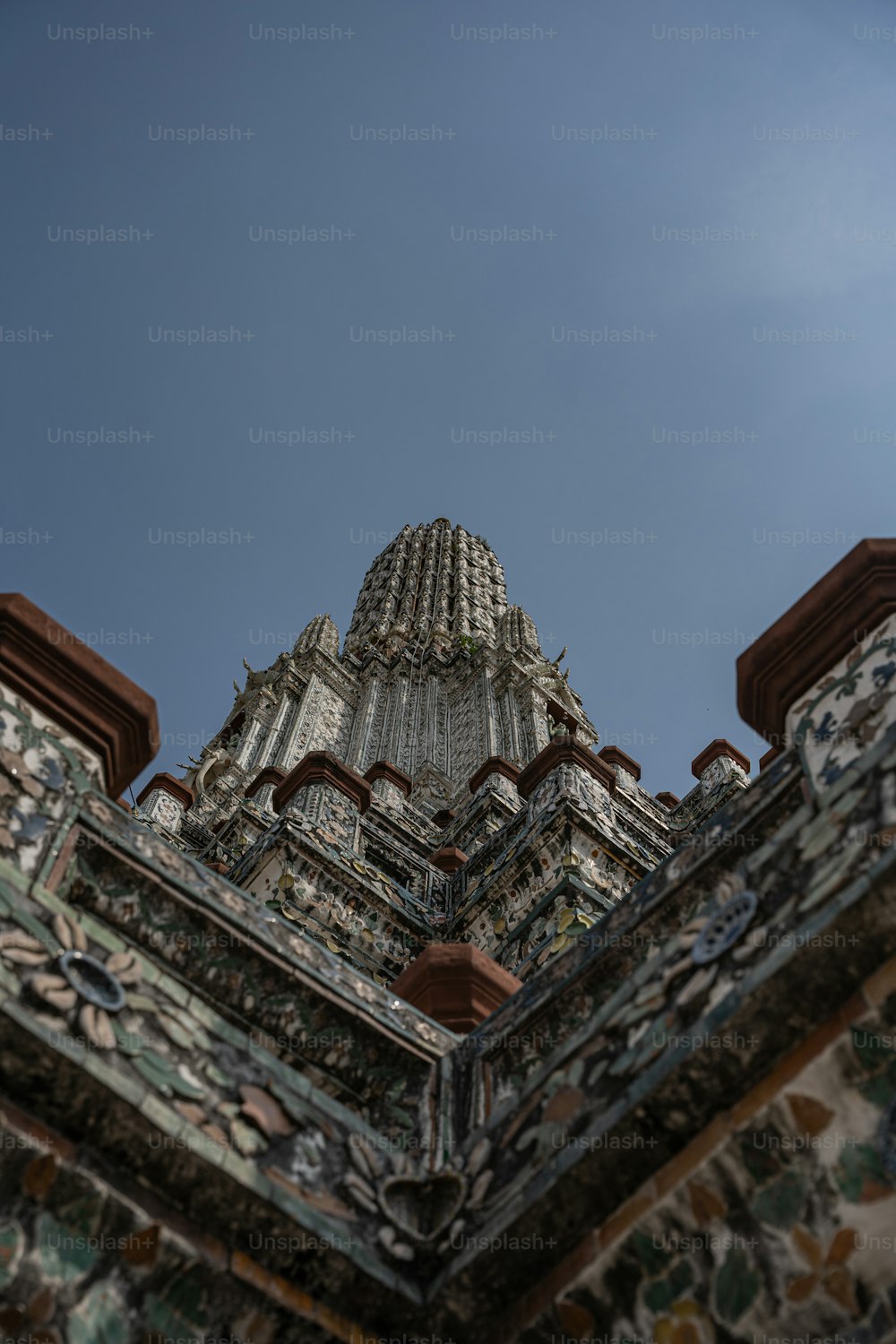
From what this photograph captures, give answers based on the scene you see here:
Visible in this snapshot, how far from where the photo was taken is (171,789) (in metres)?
19.5

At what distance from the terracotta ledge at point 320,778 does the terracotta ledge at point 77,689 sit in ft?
24.1

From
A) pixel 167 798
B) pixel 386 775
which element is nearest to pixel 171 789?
pixel 167 798

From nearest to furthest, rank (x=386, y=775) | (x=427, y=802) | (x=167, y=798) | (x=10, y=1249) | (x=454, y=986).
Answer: (x=10, y=1249), (x=454, y=986), (x=386, y=775), (x=167, y=798), (x=427, y=802)

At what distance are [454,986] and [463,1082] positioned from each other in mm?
1070

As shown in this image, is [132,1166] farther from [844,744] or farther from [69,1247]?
[844,744]

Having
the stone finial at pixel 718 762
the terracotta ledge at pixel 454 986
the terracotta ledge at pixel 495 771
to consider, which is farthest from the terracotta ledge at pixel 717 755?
the terracotta ledge at pixel 454 986

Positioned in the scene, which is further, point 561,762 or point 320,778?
point 320,778

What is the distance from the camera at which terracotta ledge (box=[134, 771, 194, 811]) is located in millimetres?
19250

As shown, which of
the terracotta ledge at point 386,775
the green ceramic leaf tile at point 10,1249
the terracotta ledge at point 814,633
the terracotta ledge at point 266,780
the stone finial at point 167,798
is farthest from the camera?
the terracotta ledge at point 266,780

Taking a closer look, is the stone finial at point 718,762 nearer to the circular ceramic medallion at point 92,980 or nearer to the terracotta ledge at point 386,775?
the terracotta ledge at point 386,775

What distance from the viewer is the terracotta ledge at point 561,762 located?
38.3ft

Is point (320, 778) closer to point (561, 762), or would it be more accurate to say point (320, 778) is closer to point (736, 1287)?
point (561, 762)

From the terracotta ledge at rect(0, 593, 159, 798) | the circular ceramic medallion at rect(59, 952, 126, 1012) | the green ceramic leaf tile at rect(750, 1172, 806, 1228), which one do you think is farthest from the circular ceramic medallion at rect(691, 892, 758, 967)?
the terracotta ledge at rect(0, 593, 159, 798)

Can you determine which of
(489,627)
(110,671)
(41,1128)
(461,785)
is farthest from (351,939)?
(489,627)
